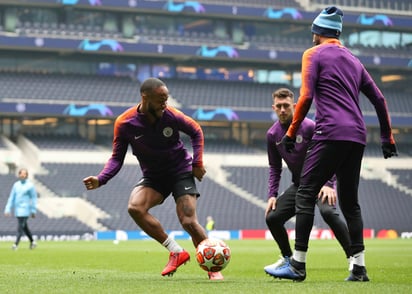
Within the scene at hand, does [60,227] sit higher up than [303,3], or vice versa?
[303,3]

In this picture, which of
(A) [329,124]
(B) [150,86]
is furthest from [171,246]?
(A) [329,124]

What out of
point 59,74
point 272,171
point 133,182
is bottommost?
point 133,182

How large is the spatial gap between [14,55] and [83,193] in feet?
41.1

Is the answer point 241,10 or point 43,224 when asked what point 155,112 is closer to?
point 43,224

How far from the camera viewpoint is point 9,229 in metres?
43.7

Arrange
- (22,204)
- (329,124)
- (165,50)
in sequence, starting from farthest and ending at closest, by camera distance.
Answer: (165,50) < (22,204) < (329,124)

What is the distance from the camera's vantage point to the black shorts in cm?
1059

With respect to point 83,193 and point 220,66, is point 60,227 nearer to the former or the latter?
point 83,193

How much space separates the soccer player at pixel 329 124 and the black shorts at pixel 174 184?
1.75 metres

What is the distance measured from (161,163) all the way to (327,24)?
8.38 ft

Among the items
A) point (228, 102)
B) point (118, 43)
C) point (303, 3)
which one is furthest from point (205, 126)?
point (303, 3)

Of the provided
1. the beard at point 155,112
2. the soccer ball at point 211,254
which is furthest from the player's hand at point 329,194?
the beard at point 155,112

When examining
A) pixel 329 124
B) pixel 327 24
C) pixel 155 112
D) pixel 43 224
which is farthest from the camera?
pixel 43 224

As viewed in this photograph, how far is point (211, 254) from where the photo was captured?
10.0 meters
